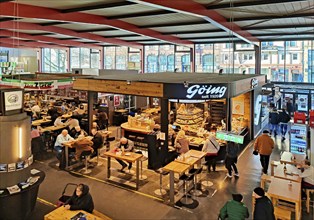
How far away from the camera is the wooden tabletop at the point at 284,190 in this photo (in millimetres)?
5609

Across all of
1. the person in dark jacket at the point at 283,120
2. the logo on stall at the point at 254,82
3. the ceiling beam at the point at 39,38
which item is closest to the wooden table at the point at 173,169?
the logo on stall at the point at 254,82

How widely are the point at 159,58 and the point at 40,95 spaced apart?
8604mm

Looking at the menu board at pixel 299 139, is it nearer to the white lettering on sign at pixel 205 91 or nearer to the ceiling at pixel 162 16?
the white lettering on sign at pixel 205 91

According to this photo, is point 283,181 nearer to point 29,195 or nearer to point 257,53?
point 29,195

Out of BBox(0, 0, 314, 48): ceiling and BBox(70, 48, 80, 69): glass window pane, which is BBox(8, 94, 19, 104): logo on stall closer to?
BBox(0, 0, 314, 48): ceiling

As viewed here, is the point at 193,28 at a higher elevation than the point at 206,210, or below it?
higher

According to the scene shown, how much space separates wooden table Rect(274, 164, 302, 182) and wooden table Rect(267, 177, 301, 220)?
0.20 metres

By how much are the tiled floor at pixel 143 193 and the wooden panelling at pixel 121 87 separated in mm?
2403

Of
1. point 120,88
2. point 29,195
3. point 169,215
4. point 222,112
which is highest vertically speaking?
point 120,88

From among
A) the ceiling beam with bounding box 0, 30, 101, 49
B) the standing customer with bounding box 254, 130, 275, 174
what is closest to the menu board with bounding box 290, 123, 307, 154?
the standing customer with bounding box 254, 130, 275, 174

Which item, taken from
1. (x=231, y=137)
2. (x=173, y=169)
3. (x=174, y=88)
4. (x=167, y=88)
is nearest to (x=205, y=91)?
(x=174, y=88)

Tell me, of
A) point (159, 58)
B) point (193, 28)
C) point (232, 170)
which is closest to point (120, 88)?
point (232, 170)

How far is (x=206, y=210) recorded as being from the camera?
654 cm

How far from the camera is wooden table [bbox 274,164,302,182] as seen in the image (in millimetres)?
6450
